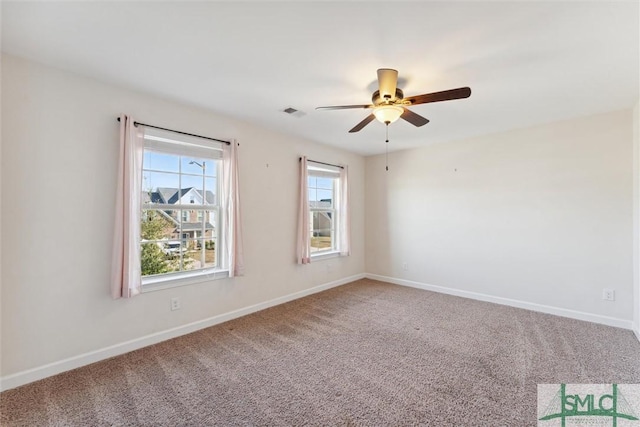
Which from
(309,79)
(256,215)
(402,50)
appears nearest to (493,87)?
(402,50)


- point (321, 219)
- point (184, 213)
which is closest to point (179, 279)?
point (184, 213)

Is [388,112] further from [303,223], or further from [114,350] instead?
[114,350]

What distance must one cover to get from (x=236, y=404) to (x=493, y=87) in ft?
11.0

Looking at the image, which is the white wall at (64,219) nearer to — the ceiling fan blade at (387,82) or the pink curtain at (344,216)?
the ceiling fan blade at (387,82)

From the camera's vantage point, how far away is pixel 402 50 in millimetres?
2002

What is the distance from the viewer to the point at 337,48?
2.00 m

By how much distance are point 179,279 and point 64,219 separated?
3.68 feet

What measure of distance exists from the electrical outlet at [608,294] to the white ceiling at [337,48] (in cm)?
207

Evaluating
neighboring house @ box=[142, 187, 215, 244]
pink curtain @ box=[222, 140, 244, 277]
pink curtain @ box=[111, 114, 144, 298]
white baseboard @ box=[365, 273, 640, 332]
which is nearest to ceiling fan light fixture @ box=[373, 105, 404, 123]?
pink curtain @ box=[222, 140, 244, 277]

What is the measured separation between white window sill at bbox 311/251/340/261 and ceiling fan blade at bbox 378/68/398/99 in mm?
2867

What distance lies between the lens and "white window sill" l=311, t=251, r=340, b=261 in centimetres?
456

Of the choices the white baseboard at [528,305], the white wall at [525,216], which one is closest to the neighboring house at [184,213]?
the white wall at [525,216]

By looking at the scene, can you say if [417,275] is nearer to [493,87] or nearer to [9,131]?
[493,87]

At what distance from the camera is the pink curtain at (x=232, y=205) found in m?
3.29
